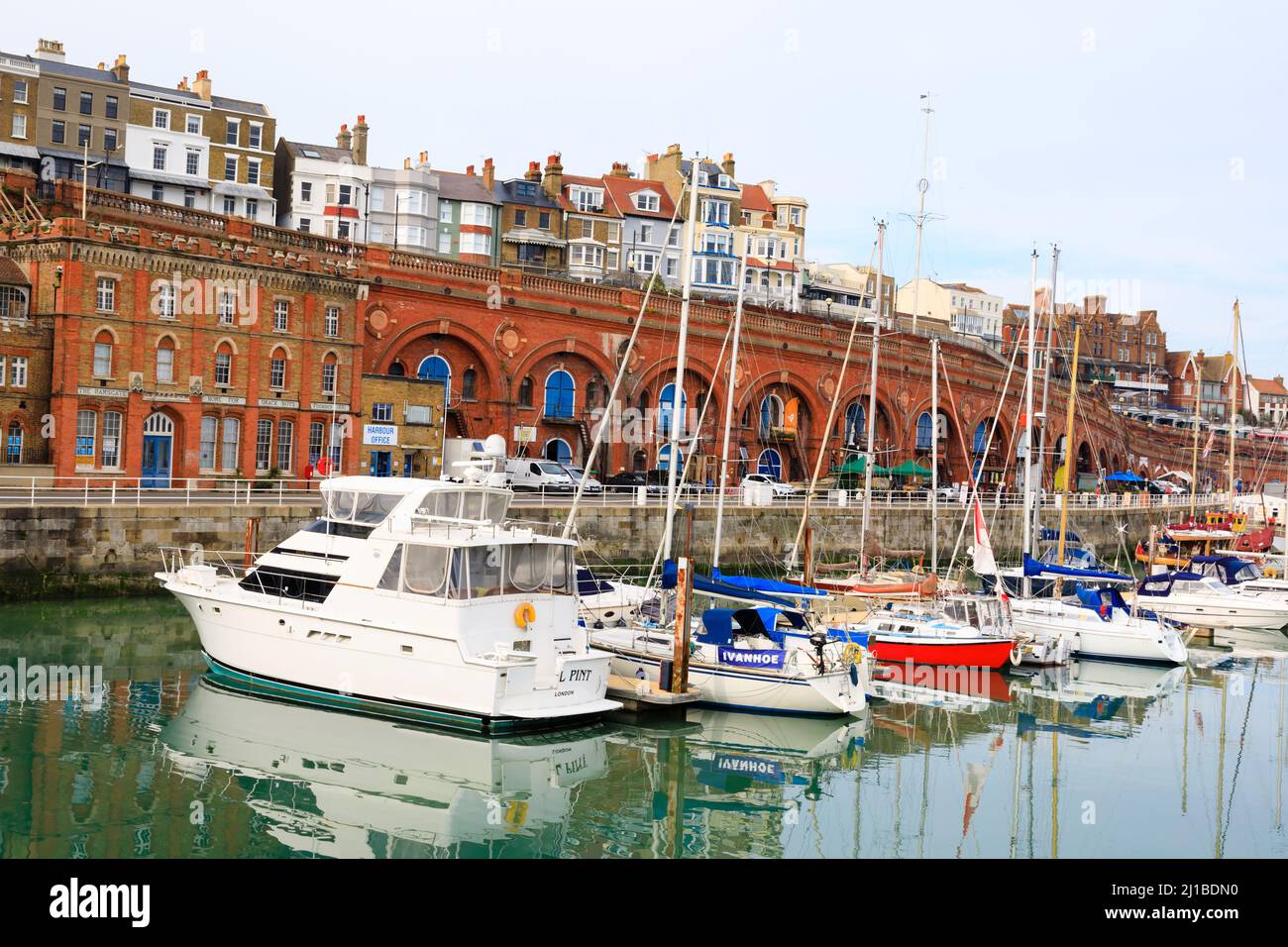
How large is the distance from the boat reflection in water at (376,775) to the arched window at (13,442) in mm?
17094

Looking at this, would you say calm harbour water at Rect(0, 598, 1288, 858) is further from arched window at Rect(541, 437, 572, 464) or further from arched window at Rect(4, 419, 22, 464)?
arched window at Rect(541, 437, 572, 464)

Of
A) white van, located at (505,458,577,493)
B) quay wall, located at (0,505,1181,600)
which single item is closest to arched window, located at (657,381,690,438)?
white van, located at (505,458,577,493)

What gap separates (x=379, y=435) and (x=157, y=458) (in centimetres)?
753

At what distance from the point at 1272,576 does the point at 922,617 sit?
2241 centimetres

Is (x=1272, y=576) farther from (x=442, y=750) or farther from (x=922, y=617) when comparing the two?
(x=442, y=750)

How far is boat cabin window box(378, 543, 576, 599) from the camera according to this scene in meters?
21.9

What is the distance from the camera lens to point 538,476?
44.8 meters

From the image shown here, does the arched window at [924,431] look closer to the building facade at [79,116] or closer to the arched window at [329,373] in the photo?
the arched window at [329,373]

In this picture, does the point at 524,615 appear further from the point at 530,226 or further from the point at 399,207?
the point at 530,226

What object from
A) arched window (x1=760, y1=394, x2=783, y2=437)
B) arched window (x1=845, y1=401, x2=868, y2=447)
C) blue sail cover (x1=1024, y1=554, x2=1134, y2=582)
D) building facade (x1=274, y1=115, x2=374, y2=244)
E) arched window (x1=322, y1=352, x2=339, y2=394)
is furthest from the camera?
building facade (x1=274, y1=115, x2=374, y2=244)

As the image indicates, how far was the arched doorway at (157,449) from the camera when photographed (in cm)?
3838

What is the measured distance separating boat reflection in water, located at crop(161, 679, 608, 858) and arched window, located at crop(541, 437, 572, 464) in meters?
28.7

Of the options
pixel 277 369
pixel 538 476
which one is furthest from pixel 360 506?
pixel 538 476

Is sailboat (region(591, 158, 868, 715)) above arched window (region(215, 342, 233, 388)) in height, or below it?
below
